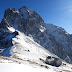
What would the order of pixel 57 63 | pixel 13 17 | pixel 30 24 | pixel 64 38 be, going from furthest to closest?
pixel 64 38 < pixel 30 24 < pixel 13 17 < pixel 57 63

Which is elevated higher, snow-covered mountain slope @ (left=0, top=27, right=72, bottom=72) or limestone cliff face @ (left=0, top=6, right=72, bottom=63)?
limestone cliff face @ (left=0, top=6, right=72, bottom=63)

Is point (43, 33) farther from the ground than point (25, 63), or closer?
farther from the ground

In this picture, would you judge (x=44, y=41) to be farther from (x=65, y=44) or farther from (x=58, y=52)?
(x=65, y=44)

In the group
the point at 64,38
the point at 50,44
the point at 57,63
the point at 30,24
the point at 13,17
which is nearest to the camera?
the point at 57,63

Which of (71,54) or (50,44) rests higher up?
(50,44)

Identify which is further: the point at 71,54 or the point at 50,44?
the point at 71,54

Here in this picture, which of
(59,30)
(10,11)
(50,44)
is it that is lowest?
(50,44)

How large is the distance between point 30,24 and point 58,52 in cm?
6131

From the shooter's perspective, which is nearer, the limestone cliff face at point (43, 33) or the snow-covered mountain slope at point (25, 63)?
the snow-covered mountain slope at point (25, 63)

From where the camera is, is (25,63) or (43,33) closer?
(25,63)

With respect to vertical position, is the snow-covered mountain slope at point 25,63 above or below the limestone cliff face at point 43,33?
below

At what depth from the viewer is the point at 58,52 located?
100 m

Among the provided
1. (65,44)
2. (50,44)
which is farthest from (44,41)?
(65,44)

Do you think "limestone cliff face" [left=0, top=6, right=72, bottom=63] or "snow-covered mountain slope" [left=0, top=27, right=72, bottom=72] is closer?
"snow-covered mountain slope" [left=0, top=27, right=72, bottom=72]
